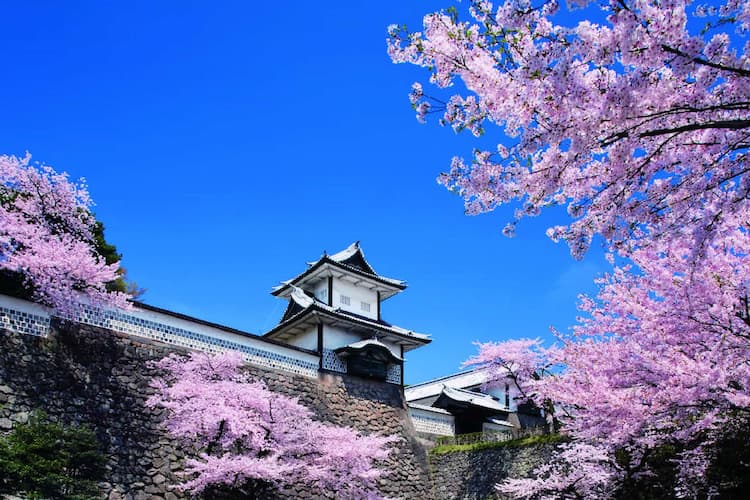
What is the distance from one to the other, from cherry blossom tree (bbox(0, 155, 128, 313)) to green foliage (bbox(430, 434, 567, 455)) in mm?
11007

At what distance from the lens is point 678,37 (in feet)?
15.1

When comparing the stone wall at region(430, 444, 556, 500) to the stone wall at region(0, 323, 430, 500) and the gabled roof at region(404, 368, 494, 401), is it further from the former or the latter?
the gabled roof at region(404, 368, 494, 401)

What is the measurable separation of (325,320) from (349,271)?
217cm

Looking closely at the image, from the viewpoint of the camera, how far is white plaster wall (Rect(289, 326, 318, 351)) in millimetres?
18227

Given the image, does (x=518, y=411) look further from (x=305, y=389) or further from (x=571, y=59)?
(x=571, y=59)

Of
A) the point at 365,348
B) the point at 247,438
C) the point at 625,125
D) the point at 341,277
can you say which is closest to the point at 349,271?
the point at 341,277

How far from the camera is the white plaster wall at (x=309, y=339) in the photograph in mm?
18227

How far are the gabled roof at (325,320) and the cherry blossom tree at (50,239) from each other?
6370 millimetres

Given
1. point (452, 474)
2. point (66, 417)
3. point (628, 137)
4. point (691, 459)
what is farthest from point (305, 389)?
point (628, 137)

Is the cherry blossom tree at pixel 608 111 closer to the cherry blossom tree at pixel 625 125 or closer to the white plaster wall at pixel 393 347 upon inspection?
the cherry blossom tree at pixel 625 125

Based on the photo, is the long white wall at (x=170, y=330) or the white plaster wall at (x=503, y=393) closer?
the long white wall at (x=170, y=330)

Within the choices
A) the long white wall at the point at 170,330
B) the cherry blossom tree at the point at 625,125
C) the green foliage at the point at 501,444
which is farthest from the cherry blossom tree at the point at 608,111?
the green foliage at the point at 501,444

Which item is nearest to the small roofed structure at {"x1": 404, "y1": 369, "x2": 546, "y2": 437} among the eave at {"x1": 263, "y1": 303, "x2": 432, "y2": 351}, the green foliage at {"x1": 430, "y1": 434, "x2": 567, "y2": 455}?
the green foliage at {"x1": 430, "y1": 434, "x2": 567, "y2": 455}

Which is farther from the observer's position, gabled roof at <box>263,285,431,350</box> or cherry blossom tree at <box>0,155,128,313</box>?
gabled roof at <box>263,285,431,350</box>
